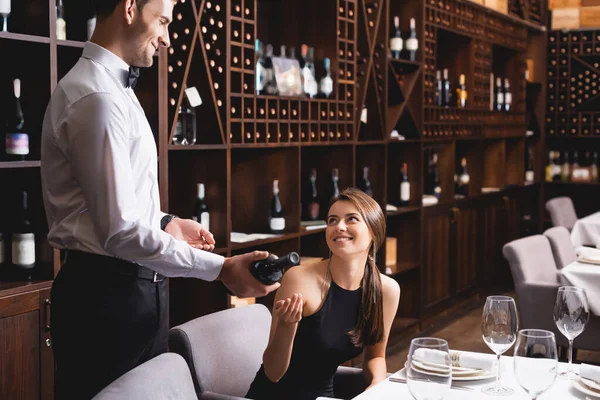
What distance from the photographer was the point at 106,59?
6.95 ft

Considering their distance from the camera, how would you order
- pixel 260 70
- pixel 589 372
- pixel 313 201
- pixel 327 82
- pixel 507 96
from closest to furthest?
pixel 589 372
pixel 260 70
pixel 327 82
pixel 313 201
pixel 507 96

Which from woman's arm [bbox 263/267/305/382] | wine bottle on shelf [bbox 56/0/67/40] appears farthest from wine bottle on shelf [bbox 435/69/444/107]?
woman's arm [bbox 263/267/305/382]

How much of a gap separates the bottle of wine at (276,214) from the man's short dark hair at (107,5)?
7.16 ft

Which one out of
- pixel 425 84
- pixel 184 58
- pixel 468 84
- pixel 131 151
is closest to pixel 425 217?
pixel 425 84

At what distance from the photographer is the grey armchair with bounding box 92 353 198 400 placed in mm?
1552

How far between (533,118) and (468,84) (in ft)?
6.12

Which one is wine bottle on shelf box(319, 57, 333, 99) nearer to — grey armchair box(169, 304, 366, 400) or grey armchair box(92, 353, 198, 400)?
grey armchair box(169, 304, 366, 400)

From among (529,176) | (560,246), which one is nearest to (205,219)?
(560,246)

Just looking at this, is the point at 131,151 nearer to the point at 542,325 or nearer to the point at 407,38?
the point at 542,325

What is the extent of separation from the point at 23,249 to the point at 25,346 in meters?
0.35

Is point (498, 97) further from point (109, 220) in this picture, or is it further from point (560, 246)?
point (109, 220)

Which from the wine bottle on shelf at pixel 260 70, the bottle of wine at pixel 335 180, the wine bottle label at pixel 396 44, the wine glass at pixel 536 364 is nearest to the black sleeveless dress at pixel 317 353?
the wine glass at pixel 536 364

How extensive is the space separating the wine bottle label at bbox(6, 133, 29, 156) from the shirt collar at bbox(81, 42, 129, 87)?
852 mm

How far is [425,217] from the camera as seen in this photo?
5.80 meters
